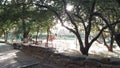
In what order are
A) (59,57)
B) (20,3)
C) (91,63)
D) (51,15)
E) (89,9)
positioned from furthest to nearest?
1. (51,15)
2. (20,3)
3. (89,9)
4. (59,57)
5. (91,63)

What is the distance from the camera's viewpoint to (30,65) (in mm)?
9141

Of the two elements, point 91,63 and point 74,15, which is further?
point 74,15

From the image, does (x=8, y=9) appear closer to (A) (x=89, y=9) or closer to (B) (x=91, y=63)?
(A) (x=89, y=9)

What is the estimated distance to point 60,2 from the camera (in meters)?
11.1

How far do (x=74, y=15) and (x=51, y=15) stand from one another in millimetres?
1252

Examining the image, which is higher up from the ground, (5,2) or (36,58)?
(5,2)

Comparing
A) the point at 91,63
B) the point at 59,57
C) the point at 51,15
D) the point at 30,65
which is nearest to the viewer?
the point at 91,63

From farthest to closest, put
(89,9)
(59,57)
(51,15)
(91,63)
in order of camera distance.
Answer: (51,15), (89,9), (59,57), (91,63)

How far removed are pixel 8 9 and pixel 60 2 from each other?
8.61 feet

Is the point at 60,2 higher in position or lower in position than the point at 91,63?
higher

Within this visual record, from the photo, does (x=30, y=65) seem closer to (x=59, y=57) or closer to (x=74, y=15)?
(x=59, y=57)

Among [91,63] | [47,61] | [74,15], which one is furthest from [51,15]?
[91,63]

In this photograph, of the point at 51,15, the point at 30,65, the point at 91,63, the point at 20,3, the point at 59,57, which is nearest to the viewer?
the point at 91,63

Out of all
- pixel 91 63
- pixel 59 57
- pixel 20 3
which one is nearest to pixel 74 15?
pixel 20 3
